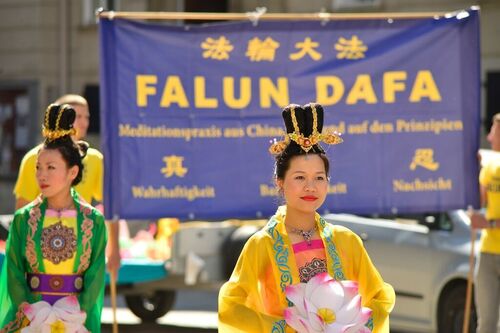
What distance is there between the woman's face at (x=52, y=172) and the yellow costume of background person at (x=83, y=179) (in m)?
1.41

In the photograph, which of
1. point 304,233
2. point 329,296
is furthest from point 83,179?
point 329,296

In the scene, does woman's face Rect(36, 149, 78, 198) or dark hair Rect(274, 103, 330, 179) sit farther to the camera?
woman's face Rect(36, 149, 78, 198)

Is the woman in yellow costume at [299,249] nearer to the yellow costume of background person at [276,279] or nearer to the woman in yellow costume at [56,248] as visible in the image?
the yellow costume of background person at [276,279]

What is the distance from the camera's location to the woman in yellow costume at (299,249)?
5.36 m

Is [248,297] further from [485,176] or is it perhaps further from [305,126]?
[485,176]

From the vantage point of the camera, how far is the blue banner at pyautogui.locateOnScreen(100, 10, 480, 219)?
8562mm

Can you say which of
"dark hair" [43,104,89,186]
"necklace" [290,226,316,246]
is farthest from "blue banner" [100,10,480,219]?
"necklace" [290,226,316,246]

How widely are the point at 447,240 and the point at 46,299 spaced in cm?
465

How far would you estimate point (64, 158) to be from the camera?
657 cm

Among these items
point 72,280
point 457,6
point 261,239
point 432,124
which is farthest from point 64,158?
point 457,6

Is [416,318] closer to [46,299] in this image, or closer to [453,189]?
[453,189]

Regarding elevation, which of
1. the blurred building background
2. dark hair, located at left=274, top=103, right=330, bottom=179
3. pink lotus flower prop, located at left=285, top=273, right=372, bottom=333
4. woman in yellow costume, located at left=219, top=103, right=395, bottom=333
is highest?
the blurred building background

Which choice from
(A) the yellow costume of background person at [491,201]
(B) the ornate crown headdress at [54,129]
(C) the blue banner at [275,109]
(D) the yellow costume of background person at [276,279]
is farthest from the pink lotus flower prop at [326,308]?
(A) the yellow costume of background person at [491,201]

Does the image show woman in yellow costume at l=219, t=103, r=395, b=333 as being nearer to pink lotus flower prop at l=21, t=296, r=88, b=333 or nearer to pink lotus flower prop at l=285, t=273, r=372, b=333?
pink lotus flower prop at l=285, t=273, r=372, b=333
